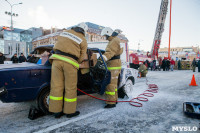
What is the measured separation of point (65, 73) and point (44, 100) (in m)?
0.81

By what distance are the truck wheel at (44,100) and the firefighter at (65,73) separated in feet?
1.00

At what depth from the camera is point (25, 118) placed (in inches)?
115

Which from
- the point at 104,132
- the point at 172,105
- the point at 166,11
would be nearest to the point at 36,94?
the point at 104,132

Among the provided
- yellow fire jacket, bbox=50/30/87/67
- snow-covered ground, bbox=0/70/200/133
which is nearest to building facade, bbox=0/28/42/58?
snow-covered ground, bbox=0/70/200/133

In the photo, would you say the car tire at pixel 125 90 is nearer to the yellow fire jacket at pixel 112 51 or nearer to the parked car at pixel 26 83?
the yellow fire jacket at pixel 112 51

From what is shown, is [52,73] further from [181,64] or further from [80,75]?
[181,64]

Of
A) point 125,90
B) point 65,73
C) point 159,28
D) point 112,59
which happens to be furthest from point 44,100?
point 159,28

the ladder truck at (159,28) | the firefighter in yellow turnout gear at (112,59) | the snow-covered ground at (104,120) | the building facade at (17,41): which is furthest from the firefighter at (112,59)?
the building facade at (17,41)

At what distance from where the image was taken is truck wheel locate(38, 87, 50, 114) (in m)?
2.92

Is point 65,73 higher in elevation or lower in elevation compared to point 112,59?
lower

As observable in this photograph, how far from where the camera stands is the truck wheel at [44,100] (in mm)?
2916

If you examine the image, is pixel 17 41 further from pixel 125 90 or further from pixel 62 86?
pixel 62 86

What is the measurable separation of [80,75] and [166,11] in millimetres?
18731

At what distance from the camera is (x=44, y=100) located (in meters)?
2.96
